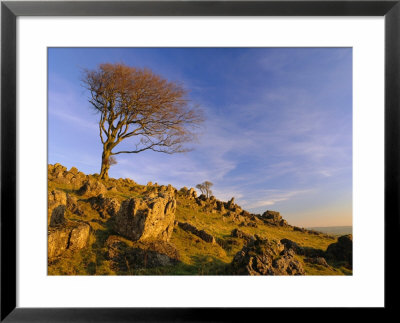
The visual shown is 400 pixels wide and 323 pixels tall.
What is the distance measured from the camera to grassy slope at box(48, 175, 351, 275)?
2.28 meters

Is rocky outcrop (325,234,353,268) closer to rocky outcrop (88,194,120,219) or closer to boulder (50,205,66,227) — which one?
rocky outcrop (88,194,120,219)

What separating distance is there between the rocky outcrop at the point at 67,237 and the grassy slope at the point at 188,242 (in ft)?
0.24

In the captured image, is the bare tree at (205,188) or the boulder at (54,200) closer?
the boulder at (54,200)

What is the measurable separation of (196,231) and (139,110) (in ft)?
6.44

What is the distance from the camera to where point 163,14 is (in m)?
2.03

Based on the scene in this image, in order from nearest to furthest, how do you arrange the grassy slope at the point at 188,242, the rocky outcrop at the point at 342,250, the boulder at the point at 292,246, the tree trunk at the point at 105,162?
1. the rocky outcrop at the point at 342,250
2. the grassy slope at the point at 188,242
3. the boulder at the point at 292,246
4. the tree trunk at the point at 105,162

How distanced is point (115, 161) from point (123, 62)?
1.27 m

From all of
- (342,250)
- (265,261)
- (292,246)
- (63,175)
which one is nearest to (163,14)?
(63,175)

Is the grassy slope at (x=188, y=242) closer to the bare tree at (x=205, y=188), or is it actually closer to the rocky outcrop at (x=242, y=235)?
the rocky outcrop at (x=242, y=235)

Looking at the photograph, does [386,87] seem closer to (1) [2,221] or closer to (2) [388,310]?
(2) [388,310]

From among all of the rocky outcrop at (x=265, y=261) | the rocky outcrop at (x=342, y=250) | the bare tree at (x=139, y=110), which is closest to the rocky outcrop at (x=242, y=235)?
the rocky outcrop at (x=265, y=261)

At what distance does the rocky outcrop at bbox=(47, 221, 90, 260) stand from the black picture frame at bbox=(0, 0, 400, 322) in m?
0.34

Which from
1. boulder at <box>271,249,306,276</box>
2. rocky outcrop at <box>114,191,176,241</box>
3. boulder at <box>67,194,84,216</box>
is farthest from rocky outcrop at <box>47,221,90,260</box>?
boulder at <box>271,249,306,276</box>

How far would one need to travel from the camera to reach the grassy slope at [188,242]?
7.49 feet
